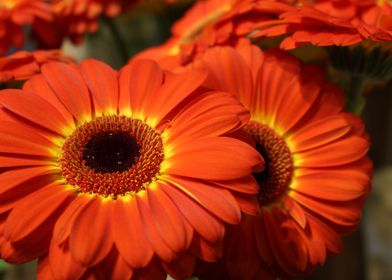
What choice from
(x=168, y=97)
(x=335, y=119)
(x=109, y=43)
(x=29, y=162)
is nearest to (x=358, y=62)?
(x=335, y=119)

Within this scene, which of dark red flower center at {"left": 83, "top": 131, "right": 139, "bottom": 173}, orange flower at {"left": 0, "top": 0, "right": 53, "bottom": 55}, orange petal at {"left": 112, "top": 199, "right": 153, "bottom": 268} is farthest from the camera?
orange flower at {"left": 0, "top": 0, "right": 53, "bottom": 55}

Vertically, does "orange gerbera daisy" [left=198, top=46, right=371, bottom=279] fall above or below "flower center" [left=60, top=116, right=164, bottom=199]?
below

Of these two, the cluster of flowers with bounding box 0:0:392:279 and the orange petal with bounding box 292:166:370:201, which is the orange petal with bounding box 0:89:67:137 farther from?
the orange petal with bounding box 292:166:370:201

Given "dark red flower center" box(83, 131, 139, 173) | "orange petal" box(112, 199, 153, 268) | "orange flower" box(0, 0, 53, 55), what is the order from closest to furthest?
1. "orange petal" box(112, 199, 153, 268)
2. "dark red flower center" box(83, 131, 139, 173)
3. "orange flower" box(0, 0, 53, 55)

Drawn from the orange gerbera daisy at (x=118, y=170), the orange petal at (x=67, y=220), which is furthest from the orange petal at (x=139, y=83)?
the orange petal at (x=67, y=220)

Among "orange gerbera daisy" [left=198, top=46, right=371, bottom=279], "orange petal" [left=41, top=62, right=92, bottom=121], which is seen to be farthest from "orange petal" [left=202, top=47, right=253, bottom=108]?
"orange petal" [left=41, top=62, right=92, bottom=121]

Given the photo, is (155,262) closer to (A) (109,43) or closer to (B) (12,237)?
(B) (12,237)

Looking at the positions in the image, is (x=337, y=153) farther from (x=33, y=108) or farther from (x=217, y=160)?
(x=33, y=108)
